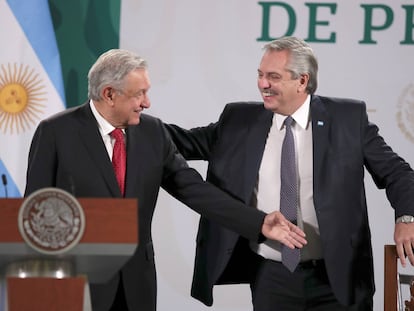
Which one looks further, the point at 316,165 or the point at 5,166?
the point at 5,166

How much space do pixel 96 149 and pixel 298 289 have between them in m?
0.93

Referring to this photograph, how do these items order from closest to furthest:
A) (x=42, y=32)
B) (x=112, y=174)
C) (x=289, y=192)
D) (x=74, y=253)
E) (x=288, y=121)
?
1. (x=74, y=253)
2. (x=112, y=174)
3. (x=289, y=192)
4. (x=288, y=121)
5. (x=42, y=32)

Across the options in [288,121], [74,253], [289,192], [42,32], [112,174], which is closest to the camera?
[74,253]

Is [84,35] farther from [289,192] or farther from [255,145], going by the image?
[289,192]

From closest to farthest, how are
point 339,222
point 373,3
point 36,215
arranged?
point 36,215 → point 339,222 → point 373,3

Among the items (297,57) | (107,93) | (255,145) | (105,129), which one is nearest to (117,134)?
(105,129)

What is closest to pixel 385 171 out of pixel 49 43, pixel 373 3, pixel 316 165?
pixel 316 165

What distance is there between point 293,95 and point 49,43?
2.01 meters

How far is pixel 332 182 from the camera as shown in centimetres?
408

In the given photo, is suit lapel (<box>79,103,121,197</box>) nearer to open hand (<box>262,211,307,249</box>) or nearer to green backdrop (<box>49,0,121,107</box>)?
open hand (<box>262,211,307,249</box>)

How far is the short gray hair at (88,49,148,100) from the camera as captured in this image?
3.90 metres

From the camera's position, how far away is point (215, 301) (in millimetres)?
5828

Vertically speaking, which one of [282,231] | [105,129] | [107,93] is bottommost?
[282,231]

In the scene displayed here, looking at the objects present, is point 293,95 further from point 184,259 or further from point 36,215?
point 184,259
